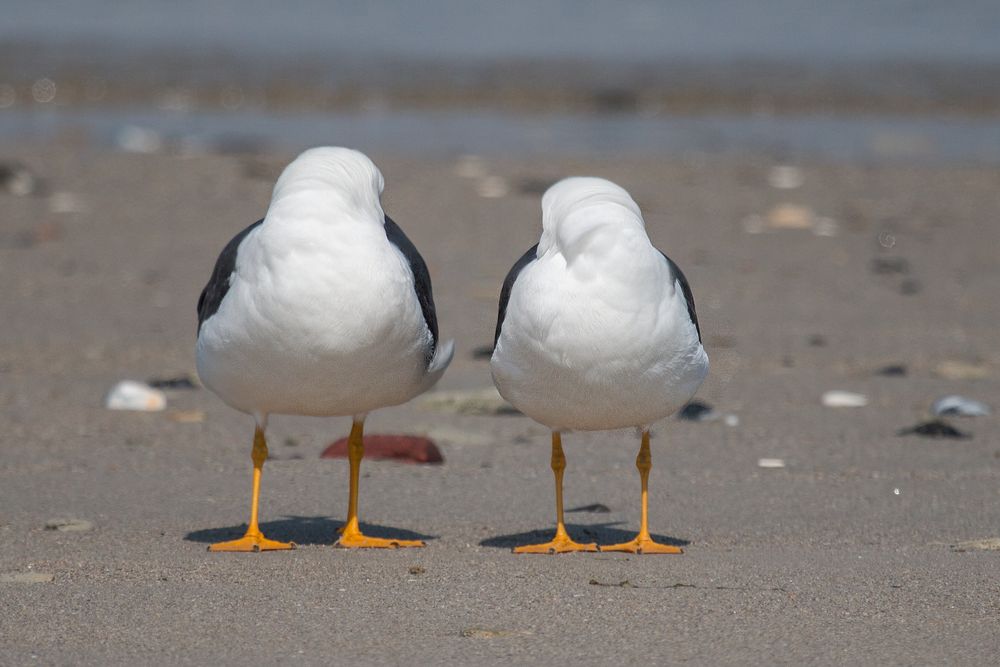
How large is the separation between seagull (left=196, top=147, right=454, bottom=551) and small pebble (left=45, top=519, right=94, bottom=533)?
0.58 meters

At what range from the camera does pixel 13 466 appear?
21.8ft

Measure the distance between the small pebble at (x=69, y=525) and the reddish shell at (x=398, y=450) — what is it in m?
1.41

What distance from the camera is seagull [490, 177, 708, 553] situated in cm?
489

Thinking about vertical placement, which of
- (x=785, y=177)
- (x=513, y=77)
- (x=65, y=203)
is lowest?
(x=65, y=203)

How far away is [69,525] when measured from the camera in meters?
5.68

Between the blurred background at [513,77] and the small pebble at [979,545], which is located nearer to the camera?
the small pebble at [979,545]

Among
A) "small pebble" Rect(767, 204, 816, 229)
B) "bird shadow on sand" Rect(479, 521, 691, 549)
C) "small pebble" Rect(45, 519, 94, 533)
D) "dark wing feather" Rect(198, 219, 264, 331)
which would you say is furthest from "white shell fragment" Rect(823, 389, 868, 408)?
"small pebble" Rect(767, 204, 816, 229)

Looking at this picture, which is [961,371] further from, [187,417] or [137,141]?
[137,141]

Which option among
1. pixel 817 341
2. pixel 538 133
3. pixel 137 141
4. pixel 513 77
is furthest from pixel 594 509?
pixel 513 77

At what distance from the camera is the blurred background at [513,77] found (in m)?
20.3

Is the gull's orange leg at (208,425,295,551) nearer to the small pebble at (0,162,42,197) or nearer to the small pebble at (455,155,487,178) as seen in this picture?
the small pebble at (0,162,42,197)

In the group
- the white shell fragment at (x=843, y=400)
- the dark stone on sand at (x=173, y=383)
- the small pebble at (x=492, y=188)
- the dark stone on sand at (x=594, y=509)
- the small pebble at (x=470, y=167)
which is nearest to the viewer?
the dark stone on sand at (x=594, y=509)

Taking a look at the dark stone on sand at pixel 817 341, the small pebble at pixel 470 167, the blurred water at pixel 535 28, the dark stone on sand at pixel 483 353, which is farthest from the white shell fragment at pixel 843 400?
the blurred water at pixel 535 28

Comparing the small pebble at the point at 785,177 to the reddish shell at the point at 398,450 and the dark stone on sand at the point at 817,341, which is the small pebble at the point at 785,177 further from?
the reddish shell at the point at 398,450
